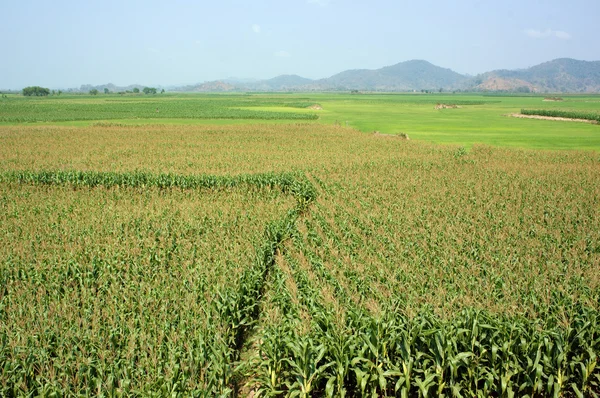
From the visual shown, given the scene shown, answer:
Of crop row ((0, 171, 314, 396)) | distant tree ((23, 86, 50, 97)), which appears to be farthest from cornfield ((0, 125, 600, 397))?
distant tree ((23, 86, 50, 97))

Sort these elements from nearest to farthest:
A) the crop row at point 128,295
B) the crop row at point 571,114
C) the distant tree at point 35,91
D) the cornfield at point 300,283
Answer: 1. the crop row at point 128,295
2. the cornfield at point 300,283
3. the crop row at point 571,114
4. the distant tree at point 35,91

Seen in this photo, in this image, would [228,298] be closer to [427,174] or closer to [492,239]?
[492,239]

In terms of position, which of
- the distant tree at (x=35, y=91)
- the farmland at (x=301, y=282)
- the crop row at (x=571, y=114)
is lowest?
the farmland at (x=301, y=282)

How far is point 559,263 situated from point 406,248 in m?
3.57

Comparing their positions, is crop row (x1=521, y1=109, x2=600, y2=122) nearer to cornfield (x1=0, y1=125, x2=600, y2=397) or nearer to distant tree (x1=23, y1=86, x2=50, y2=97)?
cornfield (x1=0, y1=125, x2=600, y2=397)

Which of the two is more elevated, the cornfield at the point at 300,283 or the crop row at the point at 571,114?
the crop row at the point at 571,114

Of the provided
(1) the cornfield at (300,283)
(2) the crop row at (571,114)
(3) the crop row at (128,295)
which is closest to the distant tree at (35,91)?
(2) the crop row at (571,114)

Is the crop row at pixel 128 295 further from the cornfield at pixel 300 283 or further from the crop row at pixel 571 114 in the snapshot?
the crop row at pixel 571 114

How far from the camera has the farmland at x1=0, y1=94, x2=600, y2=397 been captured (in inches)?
255

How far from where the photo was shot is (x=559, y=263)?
33.7 feet

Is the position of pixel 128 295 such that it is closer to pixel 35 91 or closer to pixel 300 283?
pixel 300 283

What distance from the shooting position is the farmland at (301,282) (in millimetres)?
6469

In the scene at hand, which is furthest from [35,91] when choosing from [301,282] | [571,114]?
[301,282]

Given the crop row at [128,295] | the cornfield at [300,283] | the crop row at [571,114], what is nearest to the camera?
the crop row at [128,295]
